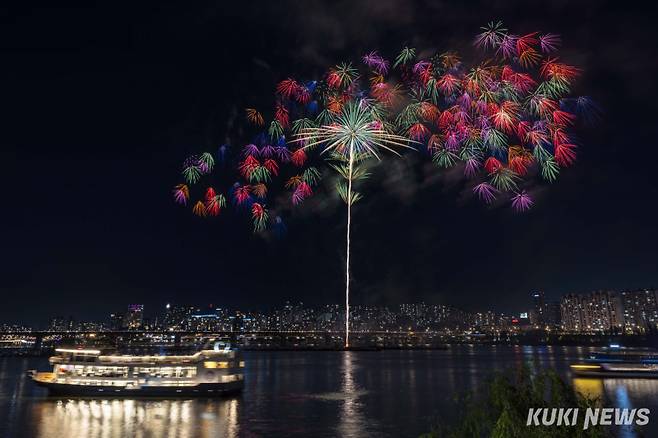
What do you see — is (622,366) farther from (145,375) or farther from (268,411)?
(145,375)

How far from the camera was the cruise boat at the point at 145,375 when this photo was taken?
56656 mm

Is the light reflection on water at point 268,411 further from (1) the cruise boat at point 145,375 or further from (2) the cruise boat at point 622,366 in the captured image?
(2) the cruise boat at point 622,366

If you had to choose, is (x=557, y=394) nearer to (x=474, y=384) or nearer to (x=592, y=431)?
(x=592, y=431)

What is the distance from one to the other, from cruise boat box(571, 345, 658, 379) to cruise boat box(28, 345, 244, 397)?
5441 centimetres

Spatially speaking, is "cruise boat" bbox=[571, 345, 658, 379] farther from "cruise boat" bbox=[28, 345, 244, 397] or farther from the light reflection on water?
"cruise boat" bbox=[28, 345, 244, 397]

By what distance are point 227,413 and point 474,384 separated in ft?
119

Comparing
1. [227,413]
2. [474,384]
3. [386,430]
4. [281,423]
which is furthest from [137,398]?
[474,384]

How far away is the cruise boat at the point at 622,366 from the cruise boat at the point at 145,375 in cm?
5441

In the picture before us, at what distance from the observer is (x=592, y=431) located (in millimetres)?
7512

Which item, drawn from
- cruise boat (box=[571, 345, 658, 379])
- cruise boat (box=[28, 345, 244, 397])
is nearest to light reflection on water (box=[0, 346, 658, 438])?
cruise boat (box=[28, 345, 244, 397])

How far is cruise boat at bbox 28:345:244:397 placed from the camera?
5666 cm

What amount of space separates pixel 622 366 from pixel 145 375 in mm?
69888

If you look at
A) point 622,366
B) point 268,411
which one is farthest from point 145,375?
point 622,366

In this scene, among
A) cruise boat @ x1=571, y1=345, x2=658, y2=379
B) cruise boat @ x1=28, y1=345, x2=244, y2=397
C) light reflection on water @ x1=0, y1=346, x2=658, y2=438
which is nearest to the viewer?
light reflection on water @ x1=0, y1=346, x2=658, y2=438
